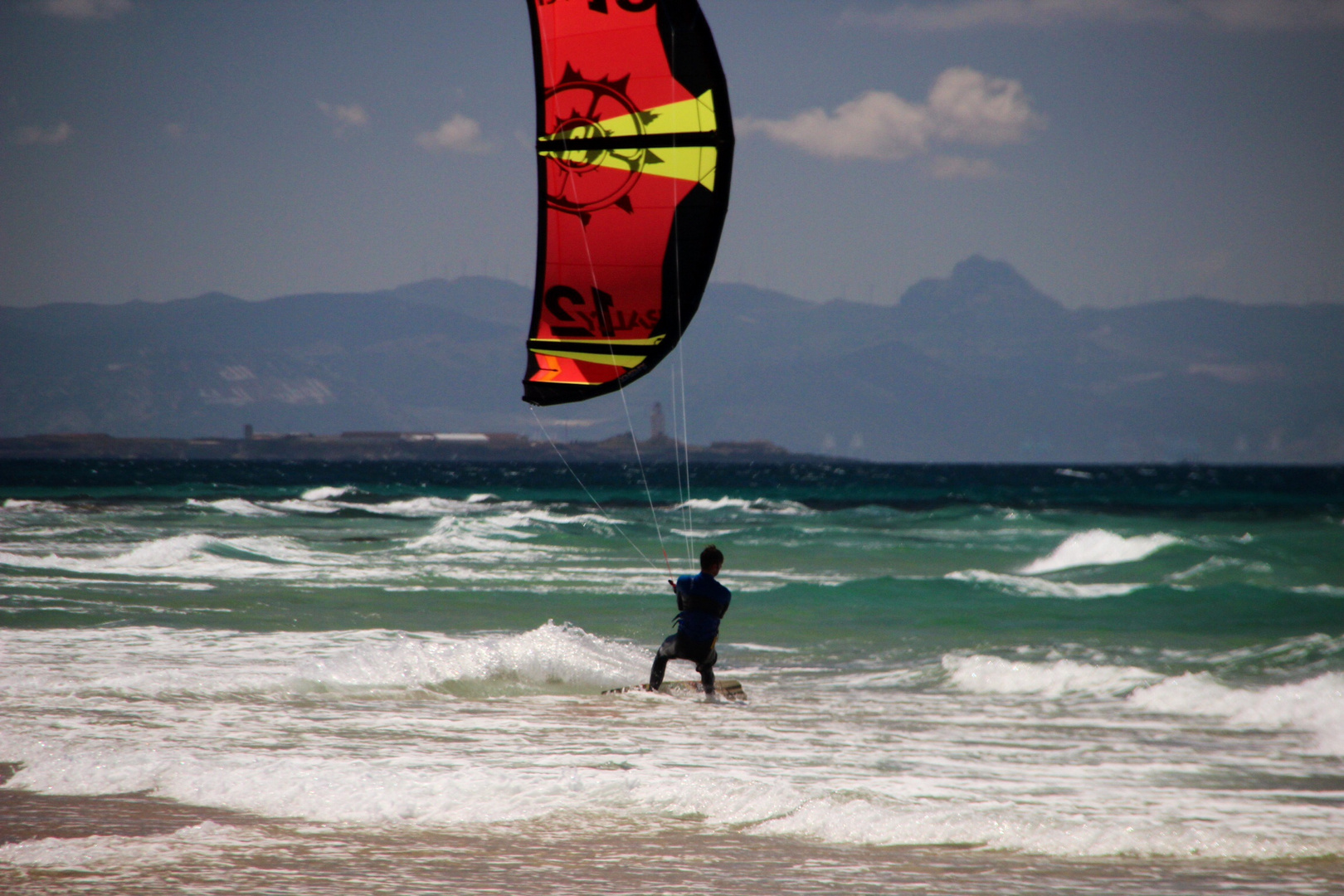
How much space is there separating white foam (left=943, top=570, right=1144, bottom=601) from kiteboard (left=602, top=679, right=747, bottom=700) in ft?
32.6

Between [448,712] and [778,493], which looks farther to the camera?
[778,493]

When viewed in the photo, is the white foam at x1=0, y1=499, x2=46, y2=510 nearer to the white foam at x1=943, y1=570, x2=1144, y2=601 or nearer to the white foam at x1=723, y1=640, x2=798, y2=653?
the white foam at x1=943, y1=570, x2=1144, y2=601

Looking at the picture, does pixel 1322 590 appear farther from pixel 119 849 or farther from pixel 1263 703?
pixel 119 849

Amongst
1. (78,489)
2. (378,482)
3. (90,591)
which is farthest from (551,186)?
(378,482)

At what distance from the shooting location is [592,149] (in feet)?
26.1

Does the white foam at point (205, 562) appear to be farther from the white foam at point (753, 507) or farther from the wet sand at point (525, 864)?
the white foam at point (753, 507)

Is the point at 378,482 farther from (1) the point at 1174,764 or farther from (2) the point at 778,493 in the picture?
(1) the point at 1174,764

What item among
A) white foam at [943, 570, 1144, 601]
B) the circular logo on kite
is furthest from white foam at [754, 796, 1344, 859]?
white foam at [943, 570, 1144, 601]

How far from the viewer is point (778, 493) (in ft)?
243

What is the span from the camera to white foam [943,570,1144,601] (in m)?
18.2

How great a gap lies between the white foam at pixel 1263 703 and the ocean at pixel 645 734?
0.11ft

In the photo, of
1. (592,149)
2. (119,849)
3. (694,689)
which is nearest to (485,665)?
(694,689)

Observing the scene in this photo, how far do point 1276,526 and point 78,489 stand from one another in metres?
53.1

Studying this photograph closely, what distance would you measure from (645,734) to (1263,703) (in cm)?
486
